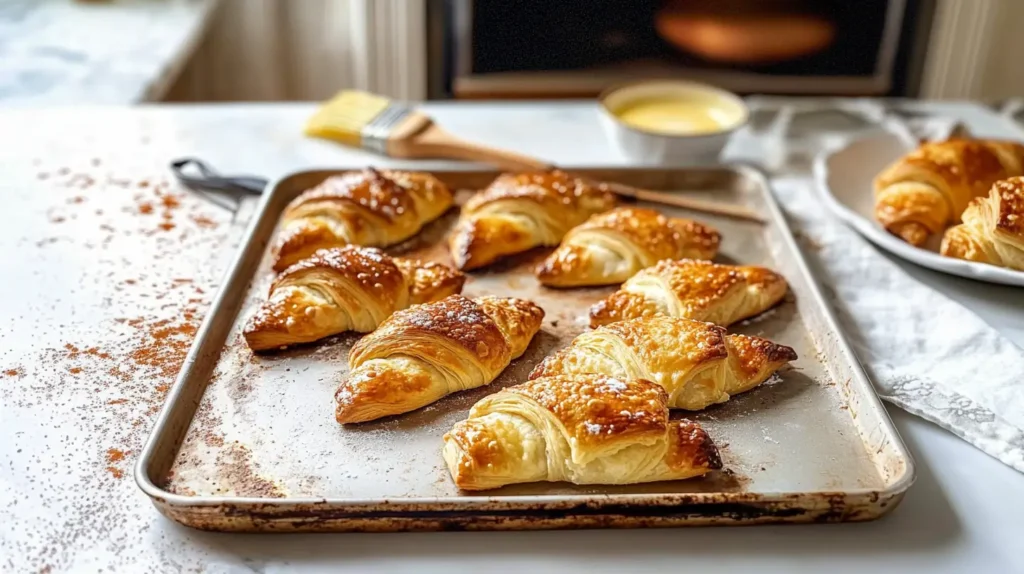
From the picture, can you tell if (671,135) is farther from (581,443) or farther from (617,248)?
(581,443)

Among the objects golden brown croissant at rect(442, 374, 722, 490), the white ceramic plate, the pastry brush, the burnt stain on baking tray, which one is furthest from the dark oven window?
the burnt stain on baking tray

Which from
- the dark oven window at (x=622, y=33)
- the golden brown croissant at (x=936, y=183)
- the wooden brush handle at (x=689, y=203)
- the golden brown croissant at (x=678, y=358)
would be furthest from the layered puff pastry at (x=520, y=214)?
the dark oven window at (x=622, y=33)

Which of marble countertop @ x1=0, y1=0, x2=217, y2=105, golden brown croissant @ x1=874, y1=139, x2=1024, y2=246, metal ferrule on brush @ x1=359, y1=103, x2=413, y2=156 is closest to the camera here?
golden brown croissant @ x1=874, y1=139, x2=1024, y2=246

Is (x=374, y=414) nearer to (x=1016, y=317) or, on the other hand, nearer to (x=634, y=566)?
(x=634, y=566)

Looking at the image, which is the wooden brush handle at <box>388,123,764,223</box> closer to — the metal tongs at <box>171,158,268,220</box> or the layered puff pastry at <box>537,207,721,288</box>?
the layered puff pastry at <box>537,207,721,288</box>

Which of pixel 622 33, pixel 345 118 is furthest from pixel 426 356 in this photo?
pixel 622 33
